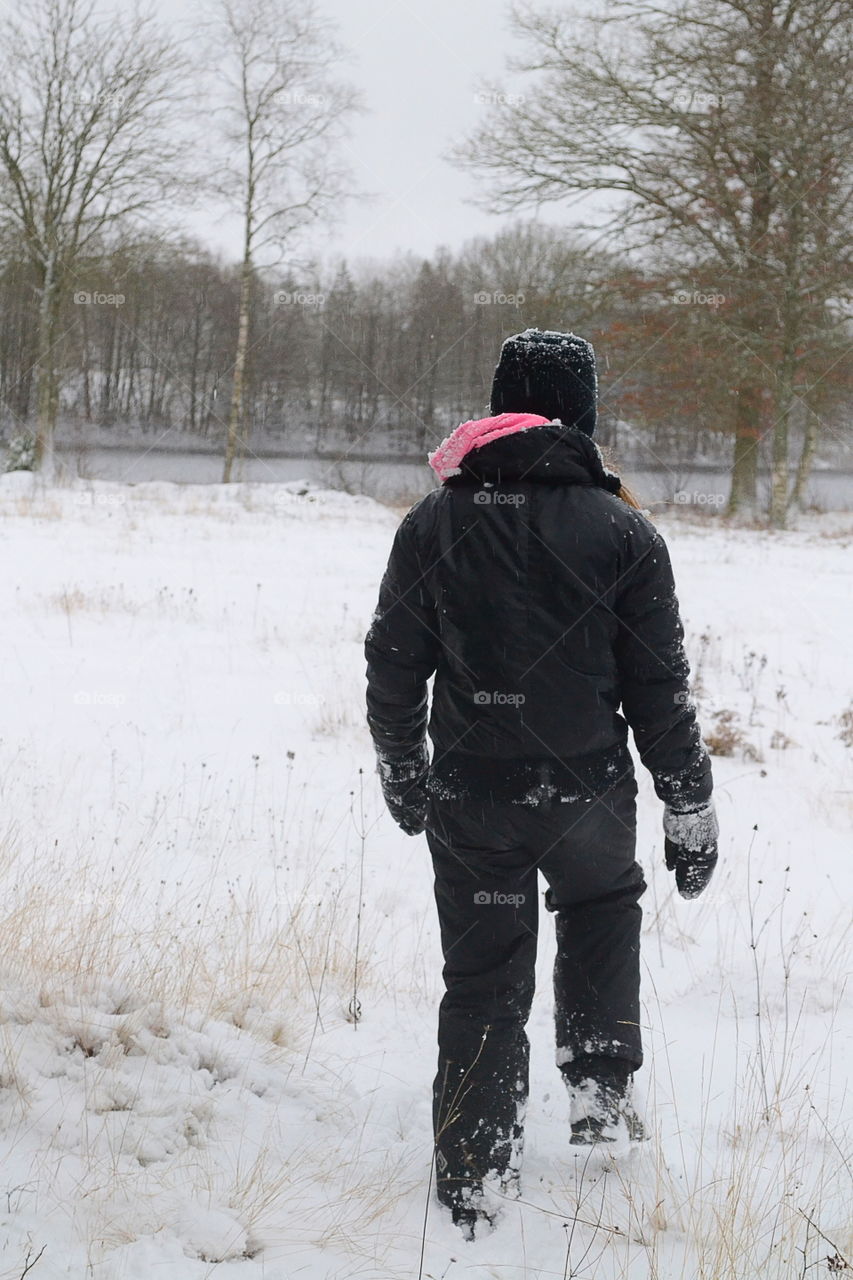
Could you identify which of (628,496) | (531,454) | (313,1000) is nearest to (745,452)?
(313,1000)

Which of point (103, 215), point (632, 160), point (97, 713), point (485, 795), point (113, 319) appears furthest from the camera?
point (113, 319)

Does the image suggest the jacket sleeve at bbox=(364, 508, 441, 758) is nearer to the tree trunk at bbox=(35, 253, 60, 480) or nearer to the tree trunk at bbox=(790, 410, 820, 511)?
the tree trunk at bbox=(790, 410, 820, 511)

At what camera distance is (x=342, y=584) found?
1145 centimetres

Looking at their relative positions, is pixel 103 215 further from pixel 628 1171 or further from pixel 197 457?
pixel 628 1171

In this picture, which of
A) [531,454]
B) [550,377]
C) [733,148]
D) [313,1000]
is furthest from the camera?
[733,148]

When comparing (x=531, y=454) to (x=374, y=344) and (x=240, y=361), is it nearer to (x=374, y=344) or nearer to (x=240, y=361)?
(x=240, y=361)

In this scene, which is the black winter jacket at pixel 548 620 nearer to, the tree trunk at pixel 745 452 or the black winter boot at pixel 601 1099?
the black winter boot at pixel 601 1099

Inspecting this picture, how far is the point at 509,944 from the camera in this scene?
2.29m

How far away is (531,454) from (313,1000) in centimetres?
223

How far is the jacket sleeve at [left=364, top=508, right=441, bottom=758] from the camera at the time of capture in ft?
7.69

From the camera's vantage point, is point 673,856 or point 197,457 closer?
point 673,856

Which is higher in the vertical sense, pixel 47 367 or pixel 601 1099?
pixel 47 367

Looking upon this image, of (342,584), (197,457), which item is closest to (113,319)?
(197,457)

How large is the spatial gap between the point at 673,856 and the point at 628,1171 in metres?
0.80
